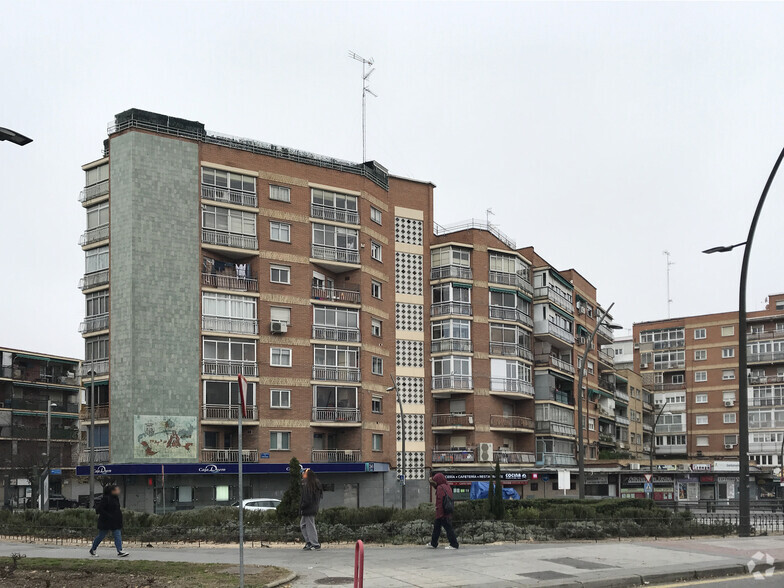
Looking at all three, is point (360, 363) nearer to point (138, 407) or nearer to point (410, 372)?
point (410, 372)

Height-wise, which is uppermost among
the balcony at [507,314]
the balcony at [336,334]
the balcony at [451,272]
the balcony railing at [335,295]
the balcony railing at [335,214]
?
the balcony railing at [335,214]

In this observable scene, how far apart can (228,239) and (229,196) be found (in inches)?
95.8

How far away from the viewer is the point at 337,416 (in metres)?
52.8

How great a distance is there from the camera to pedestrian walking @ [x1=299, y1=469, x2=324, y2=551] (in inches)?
741

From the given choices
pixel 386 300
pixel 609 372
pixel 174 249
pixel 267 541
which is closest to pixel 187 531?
pixel 267 541

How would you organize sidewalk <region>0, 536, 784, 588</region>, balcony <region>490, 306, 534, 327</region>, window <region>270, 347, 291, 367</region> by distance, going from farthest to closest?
balcony <region>490, 306, 534, 327</region> → window <region>270, 347, 291, 367</region> → sidewalk <region>0, 536, 784, 588</region>

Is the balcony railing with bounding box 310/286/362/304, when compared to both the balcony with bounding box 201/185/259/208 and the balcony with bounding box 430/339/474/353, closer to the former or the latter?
the balcony with bounding box 201/185/259/208

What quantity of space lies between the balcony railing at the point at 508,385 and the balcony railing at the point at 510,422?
1777 millimetres

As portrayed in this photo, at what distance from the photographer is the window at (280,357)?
51494mm

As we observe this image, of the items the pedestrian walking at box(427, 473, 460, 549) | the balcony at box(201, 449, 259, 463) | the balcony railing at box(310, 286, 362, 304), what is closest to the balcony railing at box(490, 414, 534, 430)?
the balcony railing at box(310, 286, 362, 304)

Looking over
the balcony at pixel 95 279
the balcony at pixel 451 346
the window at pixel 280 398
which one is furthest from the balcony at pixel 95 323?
the balcony at pixel 451 346

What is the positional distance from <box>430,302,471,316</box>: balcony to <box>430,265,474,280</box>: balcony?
1781 millimetres

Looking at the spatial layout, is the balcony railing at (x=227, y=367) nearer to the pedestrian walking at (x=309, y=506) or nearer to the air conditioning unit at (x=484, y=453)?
the air conditioning unit at (x=484, y=453)

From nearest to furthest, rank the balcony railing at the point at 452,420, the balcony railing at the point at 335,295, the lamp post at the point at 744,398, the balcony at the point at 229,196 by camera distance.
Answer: the lamp post at the point at 744,398 < the balcony at the point at 229,196 < the balcony railing at the point at 335,295 < the balcony railing at the point at 452,420
